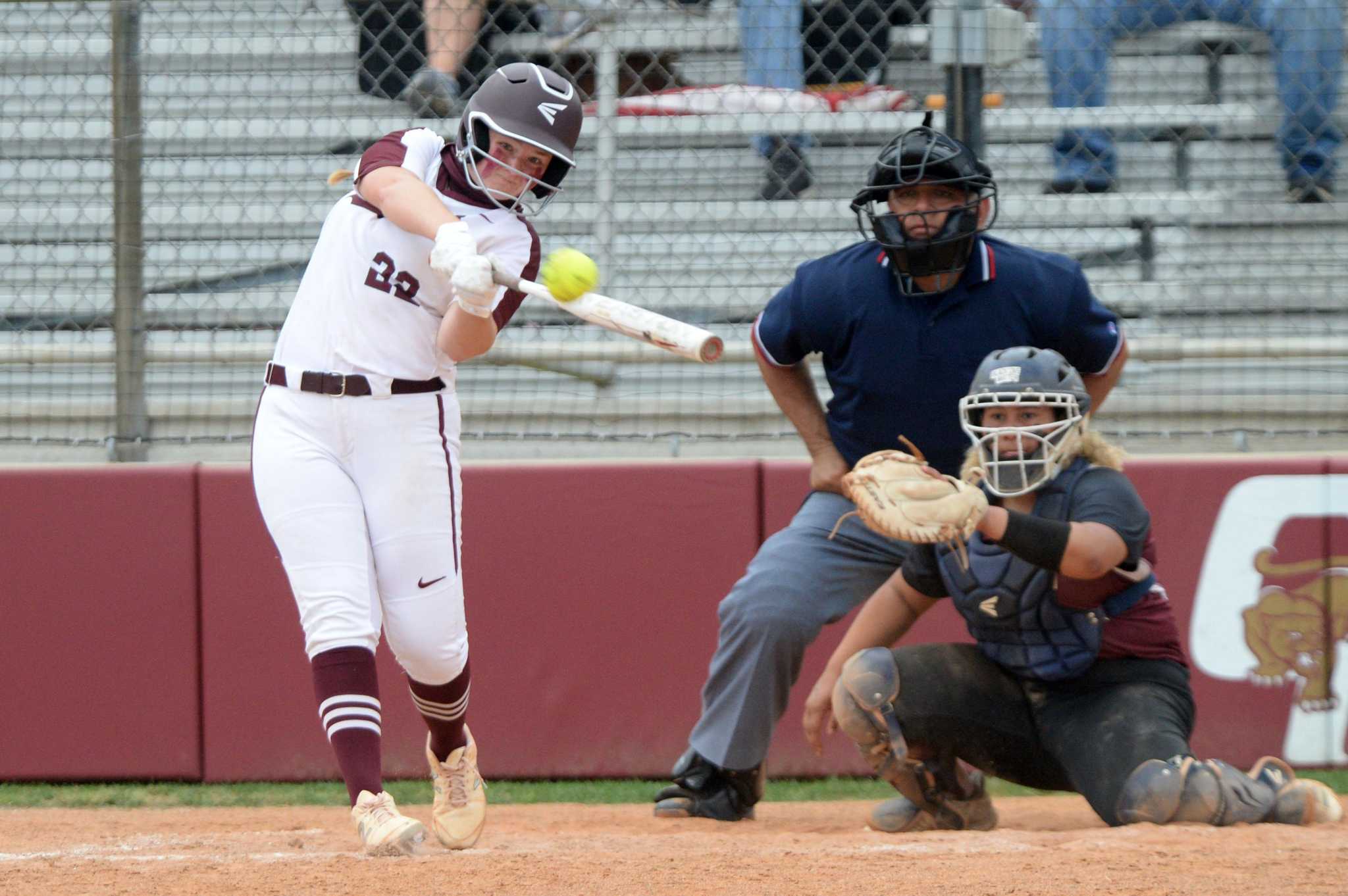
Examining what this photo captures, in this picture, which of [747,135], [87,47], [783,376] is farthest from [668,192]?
[87,47]

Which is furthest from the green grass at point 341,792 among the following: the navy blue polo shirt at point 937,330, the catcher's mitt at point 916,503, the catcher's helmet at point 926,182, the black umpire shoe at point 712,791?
the catcher's helmet at point 926,182

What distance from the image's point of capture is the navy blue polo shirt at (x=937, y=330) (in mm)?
3809

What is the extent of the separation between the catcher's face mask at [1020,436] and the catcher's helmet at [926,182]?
516 millimetres

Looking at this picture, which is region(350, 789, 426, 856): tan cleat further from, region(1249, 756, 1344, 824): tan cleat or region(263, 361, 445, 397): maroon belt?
region(1249, 756, 1344, 824): tan cleat

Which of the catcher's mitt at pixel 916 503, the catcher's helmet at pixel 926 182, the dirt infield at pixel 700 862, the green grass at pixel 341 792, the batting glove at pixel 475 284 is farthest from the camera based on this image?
the green grass at pixel 341 792

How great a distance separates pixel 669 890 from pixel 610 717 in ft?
6.59

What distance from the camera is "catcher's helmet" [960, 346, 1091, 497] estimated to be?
332 cm

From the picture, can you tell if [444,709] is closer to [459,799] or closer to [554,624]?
[459,799]

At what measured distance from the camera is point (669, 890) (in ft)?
8.49

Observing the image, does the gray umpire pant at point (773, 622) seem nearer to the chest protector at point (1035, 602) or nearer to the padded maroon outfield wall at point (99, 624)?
the chest protector at point (1035, 602)

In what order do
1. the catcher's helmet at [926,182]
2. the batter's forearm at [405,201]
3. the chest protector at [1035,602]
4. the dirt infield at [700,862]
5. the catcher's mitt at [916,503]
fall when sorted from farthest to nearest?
the catcher's helmet at [926,182] → the chest protector at [1035,602] → the catcher's mitt at [916,503] → the batter's forearm at [405,201] → the dirt infield at [700,862]

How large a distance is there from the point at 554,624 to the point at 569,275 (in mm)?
1879

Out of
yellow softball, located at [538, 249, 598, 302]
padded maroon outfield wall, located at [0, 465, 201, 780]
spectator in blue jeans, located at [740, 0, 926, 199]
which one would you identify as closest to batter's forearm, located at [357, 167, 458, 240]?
yellow softball, located at [538, 249, 598, 302]

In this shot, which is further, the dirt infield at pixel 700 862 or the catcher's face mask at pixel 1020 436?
the catcher's face mask at pixel 1020 436
